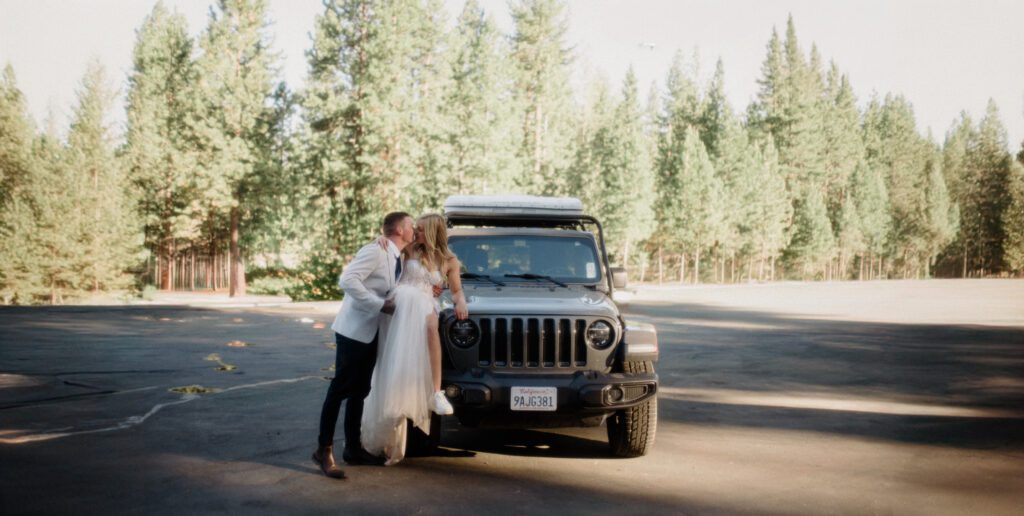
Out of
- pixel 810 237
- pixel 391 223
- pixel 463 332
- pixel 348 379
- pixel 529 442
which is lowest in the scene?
pixel 529 442

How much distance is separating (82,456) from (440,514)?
3.32 m

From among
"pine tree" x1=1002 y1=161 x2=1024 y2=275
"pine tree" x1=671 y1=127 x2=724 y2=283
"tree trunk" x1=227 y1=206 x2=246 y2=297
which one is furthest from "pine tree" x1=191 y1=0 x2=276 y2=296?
"pine tree" x1=1002 y1=161 x2=1024 y2=275

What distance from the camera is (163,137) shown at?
46.3m

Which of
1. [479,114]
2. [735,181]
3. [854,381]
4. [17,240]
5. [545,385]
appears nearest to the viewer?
[545,385]

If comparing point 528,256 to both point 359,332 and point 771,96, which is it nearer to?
point 359,332

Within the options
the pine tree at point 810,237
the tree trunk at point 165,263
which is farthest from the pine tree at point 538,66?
the pine tree at point 810,237

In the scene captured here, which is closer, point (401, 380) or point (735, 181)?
point (401, 380)

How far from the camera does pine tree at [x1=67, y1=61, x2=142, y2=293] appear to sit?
32.3 m

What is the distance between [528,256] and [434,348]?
2133mm

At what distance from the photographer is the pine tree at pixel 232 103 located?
40.6 m

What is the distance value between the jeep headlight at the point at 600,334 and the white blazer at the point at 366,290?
66.6 inches

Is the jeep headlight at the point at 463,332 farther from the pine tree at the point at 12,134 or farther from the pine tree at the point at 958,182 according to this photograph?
the pine tree at the point at 958,182

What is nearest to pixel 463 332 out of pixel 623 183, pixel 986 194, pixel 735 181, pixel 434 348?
pixel 434 348

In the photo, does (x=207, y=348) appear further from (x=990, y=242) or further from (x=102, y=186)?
(x=990, y=242)
